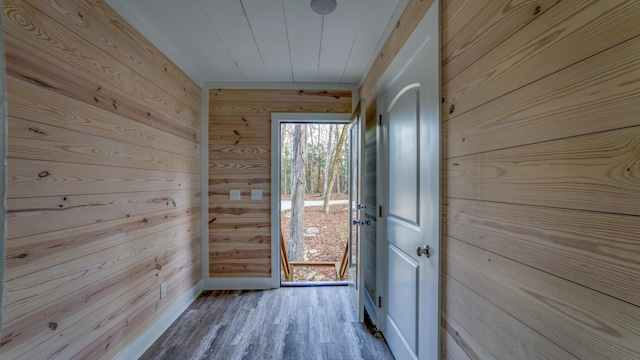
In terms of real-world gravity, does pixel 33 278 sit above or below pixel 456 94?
below

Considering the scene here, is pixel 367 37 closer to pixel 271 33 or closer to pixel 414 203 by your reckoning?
pixel 271 33

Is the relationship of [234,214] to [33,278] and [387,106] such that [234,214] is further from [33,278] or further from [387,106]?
[387,106]

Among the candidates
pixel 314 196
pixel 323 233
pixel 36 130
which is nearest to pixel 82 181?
pixel 36 130

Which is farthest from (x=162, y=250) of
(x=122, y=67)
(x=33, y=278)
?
(x=122, y=67)

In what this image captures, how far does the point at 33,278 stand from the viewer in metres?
1.11

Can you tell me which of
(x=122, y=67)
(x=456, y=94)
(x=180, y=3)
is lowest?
(x=456, y=94)

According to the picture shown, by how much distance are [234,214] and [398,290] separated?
75.1 inches

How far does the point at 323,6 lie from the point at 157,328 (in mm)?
2601

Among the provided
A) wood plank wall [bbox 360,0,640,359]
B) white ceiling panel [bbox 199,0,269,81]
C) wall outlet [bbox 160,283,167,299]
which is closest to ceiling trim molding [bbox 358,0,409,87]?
wood plank wall [bbox 360,0,640,359]

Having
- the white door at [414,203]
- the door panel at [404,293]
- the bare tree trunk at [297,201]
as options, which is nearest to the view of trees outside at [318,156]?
the bare tree trunk at [297,201]

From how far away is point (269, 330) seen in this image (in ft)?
6.95

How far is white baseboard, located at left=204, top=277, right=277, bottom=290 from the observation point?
2.87m

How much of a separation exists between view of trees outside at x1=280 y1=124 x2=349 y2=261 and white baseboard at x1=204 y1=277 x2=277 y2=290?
2.65 meters

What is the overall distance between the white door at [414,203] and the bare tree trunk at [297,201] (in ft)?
12.4
